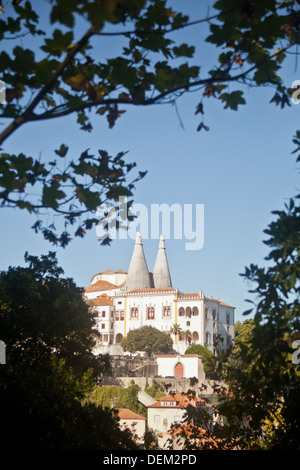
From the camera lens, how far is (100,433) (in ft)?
27.4

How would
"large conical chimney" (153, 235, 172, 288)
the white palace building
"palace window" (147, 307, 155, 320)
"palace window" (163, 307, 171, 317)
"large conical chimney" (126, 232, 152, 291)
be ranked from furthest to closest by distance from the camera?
"large conical chimney" (153, 235, 172, 288), "large conical chimney" (126, 232, 152, 291), "palace window" (147, 307, 155, 320), "palace window" (163, 307, 171, 317), the white palace building

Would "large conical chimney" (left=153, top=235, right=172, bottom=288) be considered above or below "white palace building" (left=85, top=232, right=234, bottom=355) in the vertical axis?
above

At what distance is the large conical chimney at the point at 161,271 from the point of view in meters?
84.8

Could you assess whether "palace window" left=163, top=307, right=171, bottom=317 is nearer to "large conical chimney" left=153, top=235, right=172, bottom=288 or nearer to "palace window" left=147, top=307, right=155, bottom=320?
"palace window" left=147, top=307, right=155, bottom=320

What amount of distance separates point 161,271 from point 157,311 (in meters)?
13.4

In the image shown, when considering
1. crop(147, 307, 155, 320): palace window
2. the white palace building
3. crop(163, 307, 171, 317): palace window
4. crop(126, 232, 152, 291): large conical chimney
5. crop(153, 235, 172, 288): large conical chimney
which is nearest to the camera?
the white palace building

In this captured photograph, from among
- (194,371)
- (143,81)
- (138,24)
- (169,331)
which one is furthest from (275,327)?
(169,331)

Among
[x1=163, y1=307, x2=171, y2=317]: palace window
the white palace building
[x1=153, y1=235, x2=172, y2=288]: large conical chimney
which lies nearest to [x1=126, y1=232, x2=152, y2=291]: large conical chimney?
the white palace building

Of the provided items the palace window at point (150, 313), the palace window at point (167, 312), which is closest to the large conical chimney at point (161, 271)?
the palace window at point (150, 313)

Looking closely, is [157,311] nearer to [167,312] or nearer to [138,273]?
[167,312]

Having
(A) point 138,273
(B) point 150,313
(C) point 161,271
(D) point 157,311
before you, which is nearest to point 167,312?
(D) point 157,311

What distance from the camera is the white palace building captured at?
230ft

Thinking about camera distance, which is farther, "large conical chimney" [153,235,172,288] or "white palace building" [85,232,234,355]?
"large conical chimney" [153,235,172,288]
